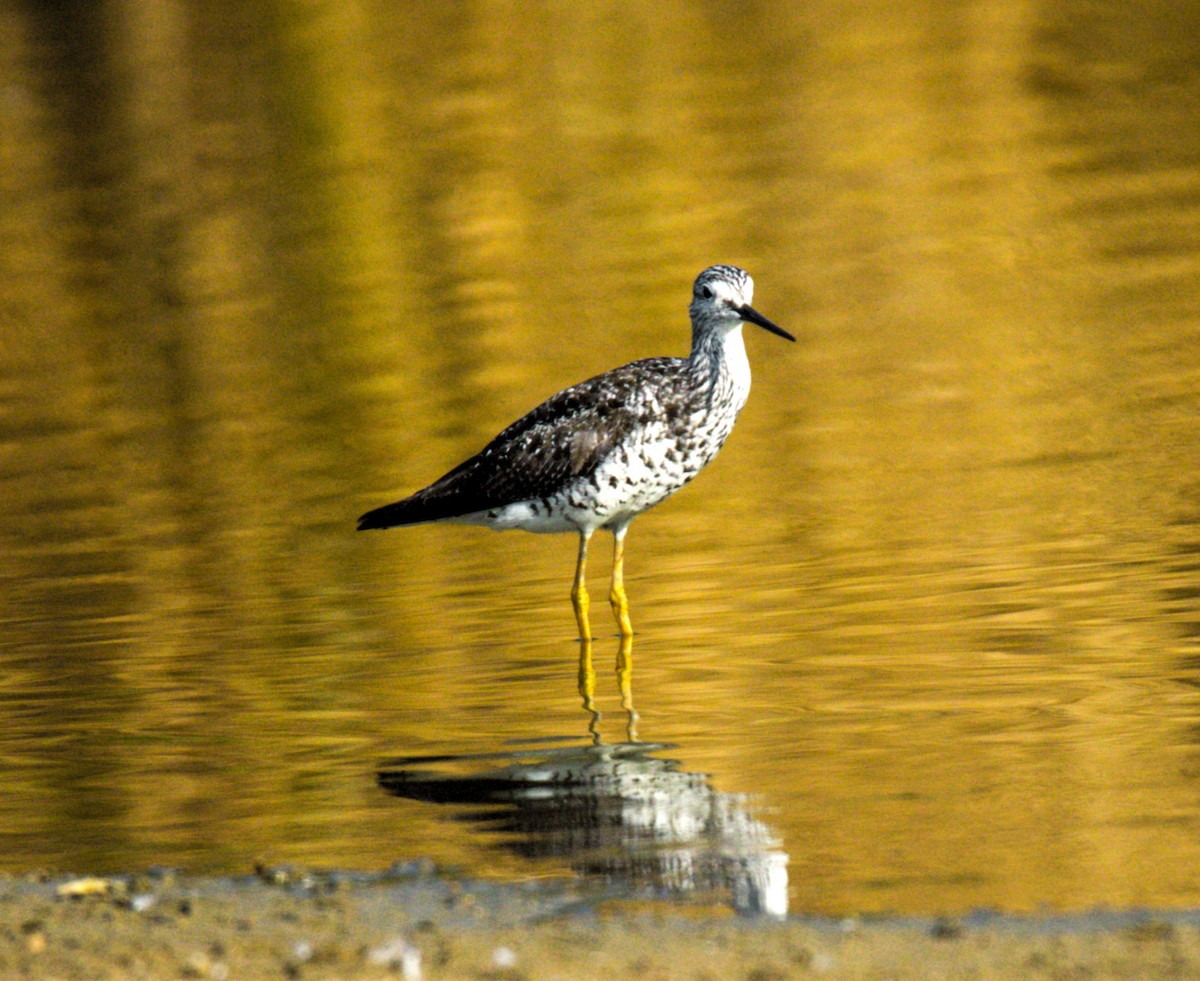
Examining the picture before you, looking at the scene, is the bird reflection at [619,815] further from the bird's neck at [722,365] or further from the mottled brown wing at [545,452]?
the bird's neck at [722,365]

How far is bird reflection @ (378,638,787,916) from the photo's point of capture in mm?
6977

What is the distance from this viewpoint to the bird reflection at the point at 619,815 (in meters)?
6.98

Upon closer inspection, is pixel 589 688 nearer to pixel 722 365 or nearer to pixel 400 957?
pixel 722 365

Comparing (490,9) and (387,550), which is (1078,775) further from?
(490,9)

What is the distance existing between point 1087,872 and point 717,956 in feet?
4.43

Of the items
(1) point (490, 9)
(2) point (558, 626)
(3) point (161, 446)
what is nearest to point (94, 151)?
(1) point (490, 9)

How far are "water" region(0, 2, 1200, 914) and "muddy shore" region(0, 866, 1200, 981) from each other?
0.31 meters

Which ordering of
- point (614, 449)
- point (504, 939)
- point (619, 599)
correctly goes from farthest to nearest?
point (614, 449)
point (619, 599)
point (504, 939)

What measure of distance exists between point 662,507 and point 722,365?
8.21 ft

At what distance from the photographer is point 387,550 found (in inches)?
521

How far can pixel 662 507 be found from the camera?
13875 millimetres

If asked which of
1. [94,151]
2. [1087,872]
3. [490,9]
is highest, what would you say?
[490,9]

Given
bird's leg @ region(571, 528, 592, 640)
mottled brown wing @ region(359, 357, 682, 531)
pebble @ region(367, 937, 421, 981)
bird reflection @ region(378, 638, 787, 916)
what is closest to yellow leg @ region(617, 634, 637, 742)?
bird reflection @ region(378, 638, 787, 916)

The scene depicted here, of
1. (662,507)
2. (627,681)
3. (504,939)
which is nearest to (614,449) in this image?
(627,681)
